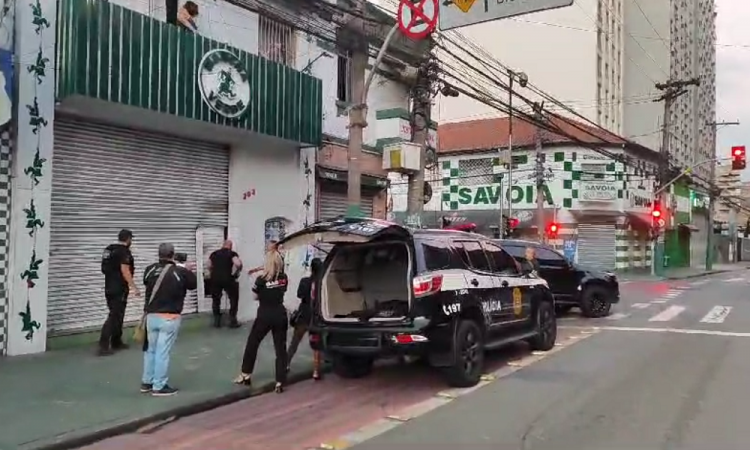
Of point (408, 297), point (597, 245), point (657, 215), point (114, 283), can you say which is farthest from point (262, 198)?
point (597, 245)

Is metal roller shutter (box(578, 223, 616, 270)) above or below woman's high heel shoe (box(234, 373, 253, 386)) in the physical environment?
above

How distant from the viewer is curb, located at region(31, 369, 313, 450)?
235 inches

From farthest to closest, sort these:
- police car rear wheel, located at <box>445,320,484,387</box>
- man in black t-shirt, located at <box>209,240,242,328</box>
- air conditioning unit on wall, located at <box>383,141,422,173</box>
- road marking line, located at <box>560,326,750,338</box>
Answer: air conditioning unit on wall, located at <box>383,141,422,173</box> < road marking line, located at <box>560,326,750,338</box> < man in black t-shirt, located at <box>209,240,242,328</box> < police car rear wheel, located at <box>445,320,484,387</box>

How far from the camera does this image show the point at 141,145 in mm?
11531

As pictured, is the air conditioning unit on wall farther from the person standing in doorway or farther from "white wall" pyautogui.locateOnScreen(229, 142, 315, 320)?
the person standing in doorway

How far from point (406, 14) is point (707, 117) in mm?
69589

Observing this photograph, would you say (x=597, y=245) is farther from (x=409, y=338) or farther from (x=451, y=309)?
(x=409, y=338)

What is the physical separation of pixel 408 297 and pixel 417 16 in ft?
17.0

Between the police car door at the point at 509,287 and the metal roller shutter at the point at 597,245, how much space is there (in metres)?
29.7

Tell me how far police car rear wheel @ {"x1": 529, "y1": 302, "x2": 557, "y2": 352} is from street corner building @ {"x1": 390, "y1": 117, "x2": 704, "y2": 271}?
24.5 m

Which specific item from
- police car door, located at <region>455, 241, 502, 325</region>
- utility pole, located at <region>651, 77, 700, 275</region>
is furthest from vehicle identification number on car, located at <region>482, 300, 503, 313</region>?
utility pole, located at <region>651, 77, 700, 275</region>

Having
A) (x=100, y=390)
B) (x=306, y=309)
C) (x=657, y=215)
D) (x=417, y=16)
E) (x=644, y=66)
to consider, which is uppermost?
(x=644, y=66)

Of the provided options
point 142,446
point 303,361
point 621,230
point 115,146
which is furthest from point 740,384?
point 621,230

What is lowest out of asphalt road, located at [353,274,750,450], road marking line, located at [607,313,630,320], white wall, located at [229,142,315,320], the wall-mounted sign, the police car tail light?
road marking line, located at [607,313,630,320]
